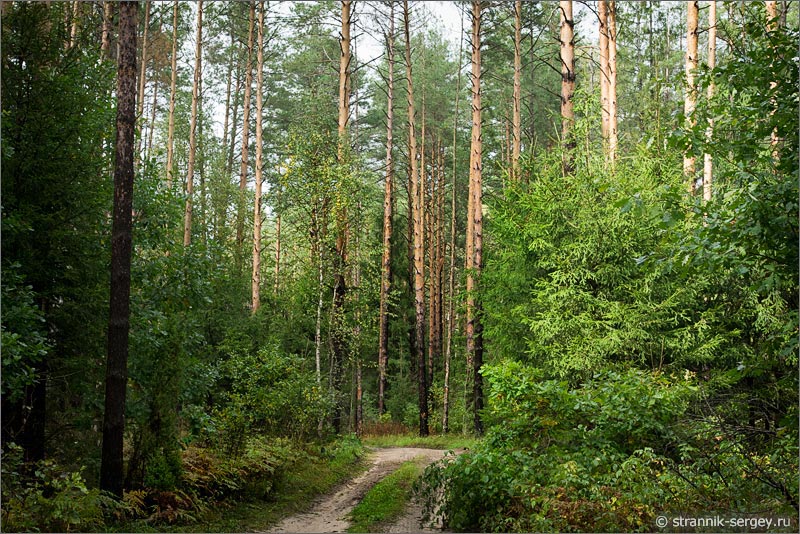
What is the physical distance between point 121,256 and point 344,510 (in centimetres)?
482

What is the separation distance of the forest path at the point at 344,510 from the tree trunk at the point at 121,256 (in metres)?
2.34

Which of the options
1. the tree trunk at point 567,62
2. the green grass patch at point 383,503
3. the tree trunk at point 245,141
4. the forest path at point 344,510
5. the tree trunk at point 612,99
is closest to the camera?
the forest path at point 344,510

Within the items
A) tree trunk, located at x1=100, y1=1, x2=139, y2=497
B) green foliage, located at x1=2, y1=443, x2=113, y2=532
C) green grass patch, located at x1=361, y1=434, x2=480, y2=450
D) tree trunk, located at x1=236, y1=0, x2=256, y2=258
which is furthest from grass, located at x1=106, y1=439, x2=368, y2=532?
tree trunk, located at x1=236, y1=0, x2=256, y2=258

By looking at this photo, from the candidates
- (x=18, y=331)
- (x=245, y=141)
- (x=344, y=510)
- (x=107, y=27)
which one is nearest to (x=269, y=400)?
(x=344, y=510)

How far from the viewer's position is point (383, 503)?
10.0 metres

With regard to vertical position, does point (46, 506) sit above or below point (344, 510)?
above

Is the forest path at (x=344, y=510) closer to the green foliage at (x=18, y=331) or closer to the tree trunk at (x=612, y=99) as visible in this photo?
the green foliage at (x=18, y=331)

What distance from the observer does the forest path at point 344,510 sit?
8.59m

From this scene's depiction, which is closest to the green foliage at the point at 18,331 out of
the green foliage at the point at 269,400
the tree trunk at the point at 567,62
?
the green foliage at the point at 269,400

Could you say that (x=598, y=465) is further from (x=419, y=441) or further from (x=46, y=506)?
(x=419, y=441)

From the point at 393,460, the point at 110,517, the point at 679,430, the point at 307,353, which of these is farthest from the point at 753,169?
the point at 307,353

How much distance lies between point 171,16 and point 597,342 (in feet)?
64.9

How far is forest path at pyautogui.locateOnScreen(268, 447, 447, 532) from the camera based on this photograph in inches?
338

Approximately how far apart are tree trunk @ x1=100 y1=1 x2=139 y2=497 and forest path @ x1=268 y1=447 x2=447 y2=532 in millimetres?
2337
